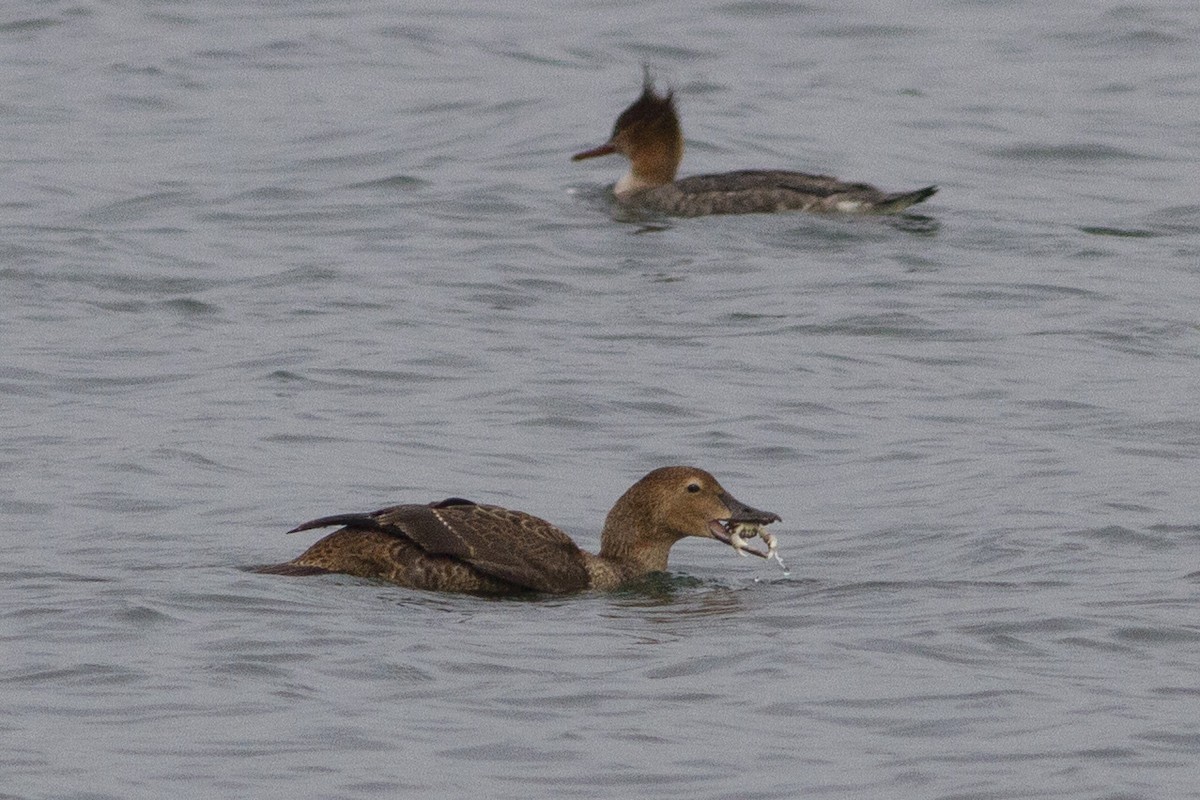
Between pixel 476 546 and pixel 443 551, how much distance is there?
0.14m

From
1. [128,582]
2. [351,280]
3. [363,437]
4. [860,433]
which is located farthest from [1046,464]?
[351,280]

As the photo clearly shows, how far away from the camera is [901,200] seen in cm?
1903

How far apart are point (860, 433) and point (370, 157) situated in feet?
32.1

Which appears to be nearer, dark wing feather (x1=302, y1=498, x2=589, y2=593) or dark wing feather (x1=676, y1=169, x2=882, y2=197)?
dark wing feather (x1=302, y1=498, x2=589, y2=593)

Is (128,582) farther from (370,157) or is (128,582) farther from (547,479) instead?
(370,157)

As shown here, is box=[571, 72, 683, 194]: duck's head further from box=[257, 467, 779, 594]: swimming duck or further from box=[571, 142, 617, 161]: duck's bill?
box=[257, 467, 779, 594]: swimming duck

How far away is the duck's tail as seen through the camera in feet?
61.9

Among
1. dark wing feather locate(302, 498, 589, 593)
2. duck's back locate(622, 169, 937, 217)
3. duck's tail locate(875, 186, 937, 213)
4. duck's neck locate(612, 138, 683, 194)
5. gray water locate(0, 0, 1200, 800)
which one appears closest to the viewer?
gray water locate(0, 0, 1200, 800)

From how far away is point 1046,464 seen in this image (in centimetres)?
1238

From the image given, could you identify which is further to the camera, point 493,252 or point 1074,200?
point 1074,200

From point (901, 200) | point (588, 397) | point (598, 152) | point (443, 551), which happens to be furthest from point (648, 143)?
point (443, 551)

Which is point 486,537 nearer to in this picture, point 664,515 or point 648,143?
point 664,515

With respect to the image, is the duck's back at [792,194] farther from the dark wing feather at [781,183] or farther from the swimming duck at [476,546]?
the swimming duck at [476,546]

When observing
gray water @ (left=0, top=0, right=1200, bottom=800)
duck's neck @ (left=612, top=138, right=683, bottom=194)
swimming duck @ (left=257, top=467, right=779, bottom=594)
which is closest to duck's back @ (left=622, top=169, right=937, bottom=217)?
gray water @ (left=0, top=0, right=1200, bottom=800)
